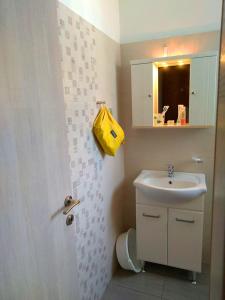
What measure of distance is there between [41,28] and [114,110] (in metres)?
1.23

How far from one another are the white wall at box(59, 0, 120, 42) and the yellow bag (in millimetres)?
629

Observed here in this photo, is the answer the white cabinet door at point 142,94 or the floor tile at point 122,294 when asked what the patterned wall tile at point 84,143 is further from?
the white cabinet door at point 142,94

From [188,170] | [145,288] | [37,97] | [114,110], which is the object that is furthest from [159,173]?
[37,97]

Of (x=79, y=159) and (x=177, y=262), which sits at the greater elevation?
(x=79, y=159)

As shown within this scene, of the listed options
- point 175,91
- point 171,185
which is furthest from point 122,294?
point 175,91

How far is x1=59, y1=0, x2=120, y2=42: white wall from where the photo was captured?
1.32m

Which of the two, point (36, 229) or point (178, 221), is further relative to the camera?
point (178, 221)

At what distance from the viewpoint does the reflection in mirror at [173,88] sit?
6.07ft

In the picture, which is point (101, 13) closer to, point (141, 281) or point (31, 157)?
point (31, 157)

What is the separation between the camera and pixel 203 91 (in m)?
1.73

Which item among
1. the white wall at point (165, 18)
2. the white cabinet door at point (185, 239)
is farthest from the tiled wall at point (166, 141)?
the white cabinet door at point (185, 239)

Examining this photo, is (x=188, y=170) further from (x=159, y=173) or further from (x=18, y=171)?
(x=18, y=171)

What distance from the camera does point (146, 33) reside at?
1.95 metres

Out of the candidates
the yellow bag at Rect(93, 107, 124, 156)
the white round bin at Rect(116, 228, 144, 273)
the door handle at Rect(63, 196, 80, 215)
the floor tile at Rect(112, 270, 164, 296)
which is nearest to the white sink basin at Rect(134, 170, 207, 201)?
the yellow bag at Rect(93, 107, 124, 156)
